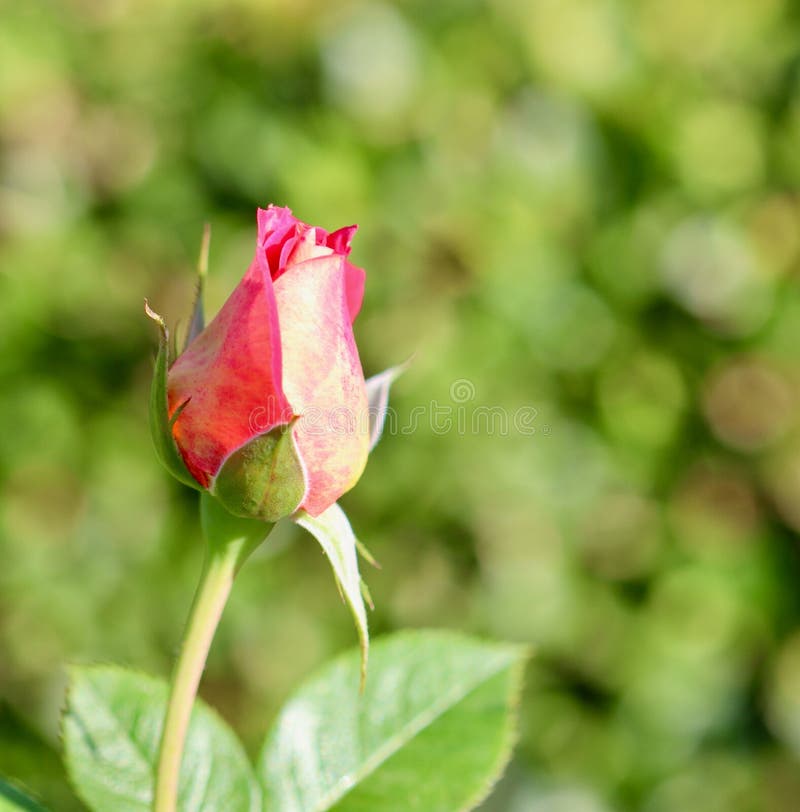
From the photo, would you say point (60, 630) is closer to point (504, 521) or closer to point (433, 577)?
point (433, 577)

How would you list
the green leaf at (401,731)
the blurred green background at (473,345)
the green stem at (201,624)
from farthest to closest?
the blurred green background at (473,345), the green leaf at (401,731), the green stem at (201,624)

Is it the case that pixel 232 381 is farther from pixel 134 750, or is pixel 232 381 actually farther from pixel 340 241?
pixel 134 750

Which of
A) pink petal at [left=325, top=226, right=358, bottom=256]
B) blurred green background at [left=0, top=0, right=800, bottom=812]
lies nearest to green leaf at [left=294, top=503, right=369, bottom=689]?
pink petal at [left=325, top=226, right=358, bottom=256]

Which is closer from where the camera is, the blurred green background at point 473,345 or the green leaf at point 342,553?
the green leaf at point 342,553

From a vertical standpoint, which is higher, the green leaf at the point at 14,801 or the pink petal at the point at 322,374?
the pink petal at the point at 322,374

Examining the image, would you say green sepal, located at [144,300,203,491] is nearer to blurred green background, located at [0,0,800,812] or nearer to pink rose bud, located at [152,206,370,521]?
pink rose bud, located at [152,206,370,521]

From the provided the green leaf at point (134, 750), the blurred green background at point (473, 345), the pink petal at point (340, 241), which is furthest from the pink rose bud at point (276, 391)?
the blurred green background at point (473, 345)

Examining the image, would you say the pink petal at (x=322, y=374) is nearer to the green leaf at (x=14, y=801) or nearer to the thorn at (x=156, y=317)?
the thorn at (x=156, y=317)

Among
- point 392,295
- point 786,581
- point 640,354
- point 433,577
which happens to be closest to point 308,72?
point 392,295
